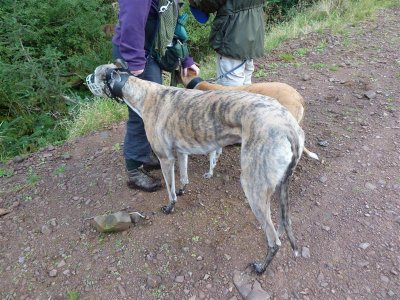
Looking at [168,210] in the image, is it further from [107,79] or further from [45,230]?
[107,79]

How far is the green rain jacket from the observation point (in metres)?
3.61

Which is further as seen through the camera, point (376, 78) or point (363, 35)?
point (363, 35)

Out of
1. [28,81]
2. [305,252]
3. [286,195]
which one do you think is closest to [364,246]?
[305,252]

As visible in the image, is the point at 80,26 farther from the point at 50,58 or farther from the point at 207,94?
the point at 207,94

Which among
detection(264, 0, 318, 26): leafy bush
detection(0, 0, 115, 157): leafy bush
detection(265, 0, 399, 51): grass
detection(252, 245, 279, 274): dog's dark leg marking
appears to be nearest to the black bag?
detection(252, 245, 279, 274): dog's dark leg marking

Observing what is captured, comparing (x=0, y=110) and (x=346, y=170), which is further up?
(x=346, y=170)

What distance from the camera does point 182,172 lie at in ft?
11.6

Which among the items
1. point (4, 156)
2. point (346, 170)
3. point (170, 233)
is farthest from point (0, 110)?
point (346, 170)

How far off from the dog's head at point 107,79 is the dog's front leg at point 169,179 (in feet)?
2.50

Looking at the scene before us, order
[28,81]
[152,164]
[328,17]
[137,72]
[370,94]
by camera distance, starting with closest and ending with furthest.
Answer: [137,72]
[152,164]
[370,94]
[28,81]
[328,17]

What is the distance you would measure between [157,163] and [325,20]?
6.12 meters

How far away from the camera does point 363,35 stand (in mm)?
6969

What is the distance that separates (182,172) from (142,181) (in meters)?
0.45

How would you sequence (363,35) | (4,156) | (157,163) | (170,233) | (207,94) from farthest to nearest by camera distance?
(363,35)
(4,156)
(157,163)
(170,233)
(207,94)
